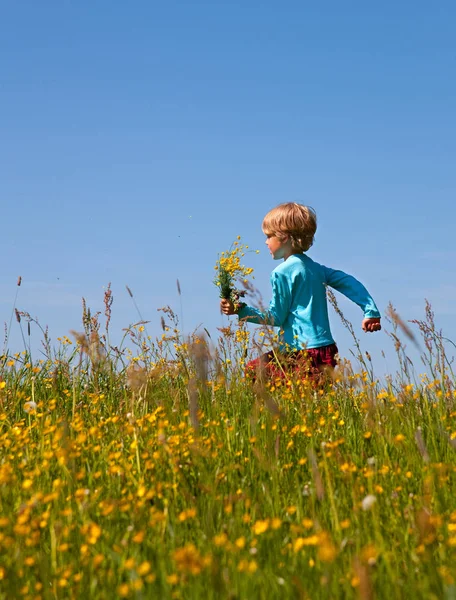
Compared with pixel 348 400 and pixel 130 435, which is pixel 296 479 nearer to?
pixel 130 435

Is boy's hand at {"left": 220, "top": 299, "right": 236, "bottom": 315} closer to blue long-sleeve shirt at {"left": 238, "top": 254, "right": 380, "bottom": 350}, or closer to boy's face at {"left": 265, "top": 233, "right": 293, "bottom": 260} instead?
blue long-sleeve shirt at {"left": 238, "top": 254, "right": 380, "bottom": 350}

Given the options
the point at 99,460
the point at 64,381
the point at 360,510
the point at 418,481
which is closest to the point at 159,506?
the point at 99,460

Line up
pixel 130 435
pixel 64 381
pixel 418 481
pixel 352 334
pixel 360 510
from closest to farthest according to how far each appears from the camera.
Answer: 1. pixel 360 510
2. pixel 418 481
3. pixel 130 435
4. pixel 352 334
5. pixel 64 381

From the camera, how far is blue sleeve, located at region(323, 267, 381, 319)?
6680 millimetres

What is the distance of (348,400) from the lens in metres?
4.88

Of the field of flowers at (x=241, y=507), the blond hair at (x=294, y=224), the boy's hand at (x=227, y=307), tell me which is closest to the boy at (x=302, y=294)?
the blond hair at (x=294, y=224)

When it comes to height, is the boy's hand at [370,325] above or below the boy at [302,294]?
below

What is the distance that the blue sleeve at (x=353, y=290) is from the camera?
21.9 ft

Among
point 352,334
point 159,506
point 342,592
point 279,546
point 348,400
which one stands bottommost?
point 342,592

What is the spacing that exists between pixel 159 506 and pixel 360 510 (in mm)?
854

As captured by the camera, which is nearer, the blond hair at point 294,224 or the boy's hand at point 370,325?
the boy's hand at point 370,325

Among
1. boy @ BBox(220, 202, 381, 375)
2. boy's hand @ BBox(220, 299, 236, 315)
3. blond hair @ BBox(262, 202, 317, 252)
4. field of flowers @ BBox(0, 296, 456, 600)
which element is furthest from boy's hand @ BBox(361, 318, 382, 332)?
field of flowers @ BBox(0, 296, 456, 600)

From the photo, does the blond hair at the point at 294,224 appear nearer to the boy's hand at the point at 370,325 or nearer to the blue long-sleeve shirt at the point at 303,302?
the blue long-sleeve shirt at the point at 303,302

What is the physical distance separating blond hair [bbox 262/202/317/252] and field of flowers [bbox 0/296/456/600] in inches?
96.2
